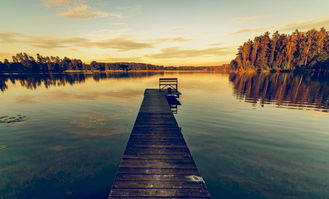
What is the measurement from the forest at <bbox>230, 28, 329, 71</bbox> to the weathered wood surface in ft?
375

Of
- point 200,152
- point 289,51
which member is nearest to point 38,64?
point 200,152

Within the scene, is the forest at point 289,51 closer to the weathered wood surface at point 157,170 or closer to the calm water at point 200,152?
the calm water at point 200,152

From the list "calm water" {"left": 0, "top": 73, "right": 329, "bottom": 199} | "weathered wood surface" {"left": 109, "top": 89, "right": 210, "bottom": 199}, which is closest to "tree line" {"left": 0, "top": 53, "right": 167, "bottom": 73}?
"calm water" {"left": 0, "top": 73, "right": 329, "bottom": 199}

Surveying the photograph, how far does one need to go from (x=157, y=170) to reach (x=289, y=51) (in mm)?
122969

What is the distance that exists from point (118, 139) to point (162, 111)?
4.96m

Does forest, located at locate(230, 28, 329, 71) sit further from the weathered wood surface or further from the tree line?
the tree line

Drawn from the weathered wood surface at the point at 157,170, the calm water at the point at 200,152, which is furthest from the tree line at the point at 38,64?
the weathered wood surface at the point at 157,170

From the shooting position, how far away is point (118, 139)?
1160 centimetres

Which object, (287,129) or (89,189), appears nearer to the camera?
(89,189)

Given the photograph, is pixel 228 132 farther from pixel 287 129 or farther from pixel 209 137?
pixel 287 129

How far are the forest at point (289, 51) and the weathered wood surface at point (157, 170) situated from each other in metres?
114

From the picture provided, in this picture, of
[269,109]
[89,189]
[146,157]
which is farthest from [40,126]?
[269,109]

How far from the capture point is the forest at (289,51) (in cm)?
8838

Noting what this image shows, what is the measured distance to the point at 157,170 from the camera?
5.94m
